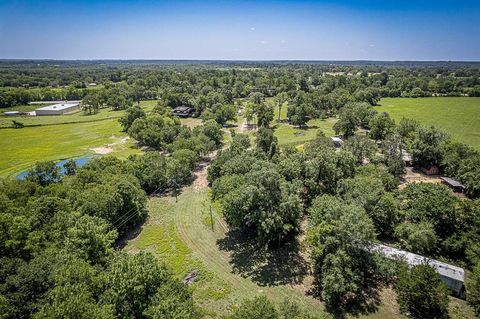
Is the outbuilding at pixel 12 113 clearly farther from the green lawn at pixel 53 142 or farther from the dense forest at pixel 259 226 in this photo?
the dense forest at pixel 259 226

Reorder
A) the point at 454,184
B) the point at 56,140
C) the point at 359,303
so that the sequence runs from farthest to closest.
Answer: the point at 56,140 < the point at 454,184 < the point at 359,303

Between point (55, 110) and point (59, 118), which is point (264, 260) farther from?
point (55, 110)

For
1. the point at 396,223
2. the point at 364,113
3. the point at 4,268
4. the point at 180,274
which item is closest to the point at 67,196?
the point at 4,268

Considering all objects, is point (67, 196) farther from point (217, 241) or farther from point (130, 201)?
point (217, 241)

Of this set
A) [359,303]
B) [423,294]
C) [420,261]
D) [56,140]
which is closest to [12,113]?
[56,140]

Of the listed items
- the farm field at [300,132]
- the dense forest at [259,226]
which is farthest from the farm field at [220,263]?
the farm field at [300,132]

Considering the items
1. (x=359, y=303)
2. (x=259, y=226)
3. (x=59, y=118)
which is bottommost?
(x=359, y=303)

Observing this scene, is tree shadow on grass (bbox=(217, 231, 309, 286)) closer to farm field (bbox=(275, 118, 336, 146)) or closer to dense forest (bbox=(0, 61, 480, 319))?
dense forest (bbox=(0, 61, 480, 319))
